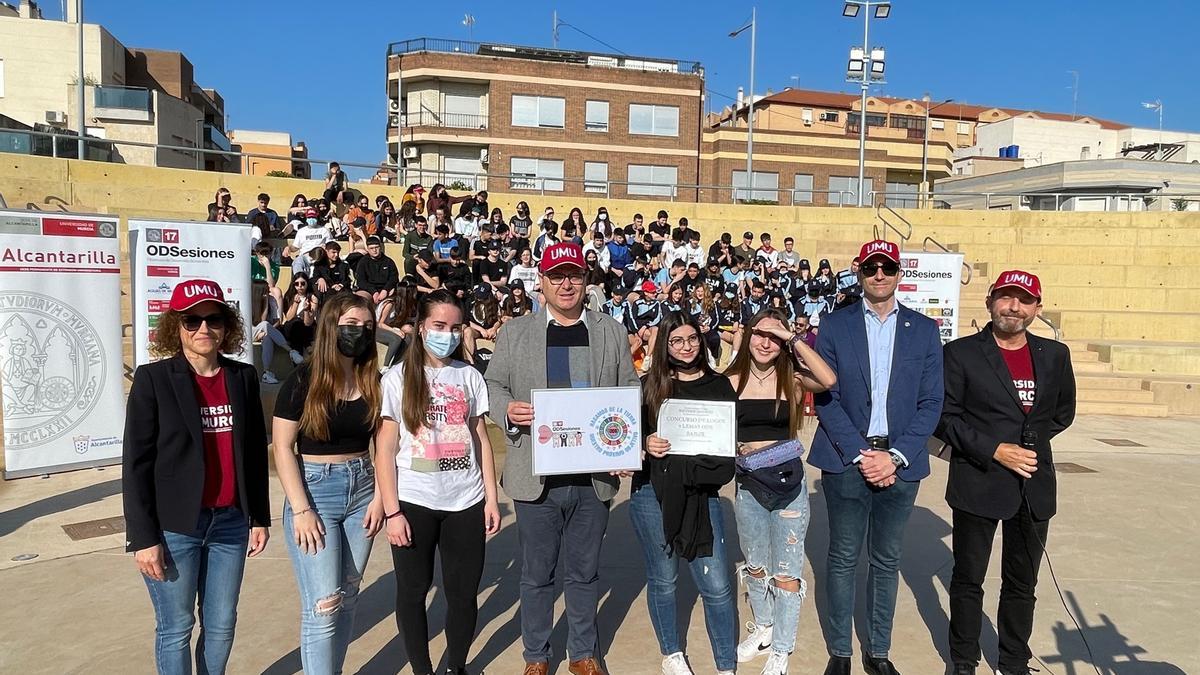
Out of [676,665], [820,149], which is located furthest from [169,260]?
[820,149]

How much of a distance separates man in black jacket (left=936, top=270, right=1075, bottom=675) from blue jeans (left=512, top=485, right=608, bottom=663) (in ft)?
6.09

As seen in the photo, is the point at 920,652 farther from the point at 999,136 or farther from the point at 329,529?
the point at 999,136

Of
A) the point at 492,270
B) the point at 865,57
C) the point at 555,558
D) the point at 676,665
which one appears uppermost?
the point at 865,57

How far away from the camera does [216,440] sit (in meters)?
3.07

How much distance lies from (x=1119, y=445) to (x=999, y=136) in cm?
5635

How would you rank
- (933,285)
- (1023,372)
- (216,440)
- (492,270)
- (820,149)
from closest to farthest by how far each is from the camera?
1. (216,440)
2. (1023,372)
3. (933,285)
4. (492,270)
5. (820,149)

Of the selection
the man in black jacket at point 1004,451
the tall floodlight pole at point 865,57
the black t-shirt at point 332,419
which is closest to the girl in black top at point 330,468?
the black t-shirt at point 332,419

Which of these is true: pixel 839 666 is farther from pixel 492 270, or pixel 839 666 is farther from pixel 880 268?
pixel 492 270

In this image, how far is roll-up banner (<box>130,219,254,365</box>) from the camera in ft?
22.4

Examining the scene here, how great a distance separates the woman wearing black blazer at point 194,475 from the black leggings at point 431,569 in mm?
637

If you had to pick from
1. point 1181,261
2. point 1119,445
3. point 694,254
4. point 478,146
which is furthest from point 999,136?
point 1119,445

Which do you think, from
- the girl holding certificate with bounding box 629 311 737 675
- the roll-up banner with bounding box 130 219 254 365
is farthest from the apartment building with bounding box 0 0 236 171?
the girl holding certificate with bounding box 629 311 737 675

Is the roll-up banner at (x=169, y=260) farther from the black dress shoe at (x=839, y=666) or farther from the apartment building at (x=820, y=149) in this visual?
the apartment building at (x=820, y=149)

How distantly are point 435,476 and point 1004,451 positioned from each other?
275cm
